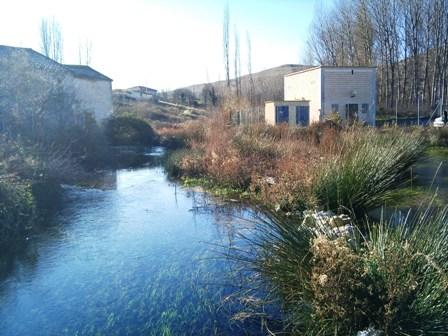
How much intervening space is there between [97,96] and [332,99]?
14605mm

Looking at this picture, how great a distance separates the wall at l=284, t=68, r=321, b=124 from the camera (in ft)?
83.0

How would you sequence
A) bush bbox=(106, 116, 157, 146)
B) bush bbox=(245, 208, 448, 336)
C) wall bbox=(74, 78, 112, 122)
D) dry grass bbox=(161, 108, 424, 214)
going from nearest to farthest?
bush bbox=(245, 208, 448, 336) → dry grass bbox=(161, 108, 424, 214) → bush bbox=(106, 116, 157, 146) → wall bbox=(74, 78, 112, 122)

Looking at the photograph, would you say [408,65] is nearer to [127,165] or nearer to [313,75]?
[313,75]

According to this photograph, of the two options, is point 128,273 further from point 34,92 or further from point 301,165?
point 34,92

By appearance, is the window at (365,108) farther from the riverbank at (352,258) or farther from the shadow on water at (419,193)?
the riverbank at (352,258)

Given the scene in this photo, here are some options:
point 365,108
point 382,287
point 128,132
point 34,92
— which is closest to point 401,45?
point 365,108

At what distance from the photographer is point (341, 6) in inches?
1528

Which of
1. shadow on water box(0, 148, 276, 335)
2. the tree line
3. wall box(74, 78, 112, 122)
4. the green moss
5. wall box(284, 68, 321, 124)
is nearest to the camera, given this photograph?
shadow on water box(0, 148, 276, 335)

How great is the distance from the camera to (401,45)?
35.4 meters

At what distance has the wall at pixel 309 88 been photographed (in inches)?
996

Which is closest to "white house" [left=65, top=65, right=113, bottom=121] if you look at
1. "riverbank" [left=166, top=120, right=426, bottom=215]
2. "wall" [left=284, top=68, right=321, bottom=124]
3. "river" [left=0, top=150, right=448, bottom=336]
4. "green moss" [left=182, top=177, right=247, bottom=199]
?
"riverbank" [left=166, top=120, right=426, bottom=215]

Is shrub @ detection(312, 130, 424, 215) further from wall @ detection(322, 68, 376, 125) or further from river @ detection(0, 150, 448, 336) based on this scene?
wall @ detection(322, 68, 376, 125)

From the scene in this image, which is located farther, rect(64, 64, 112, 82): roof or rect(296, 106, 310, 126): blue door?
rect(296, 106, 310, 126): blue door

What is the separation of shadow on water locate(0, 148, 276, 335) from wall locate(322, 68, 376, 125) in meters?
18.2
